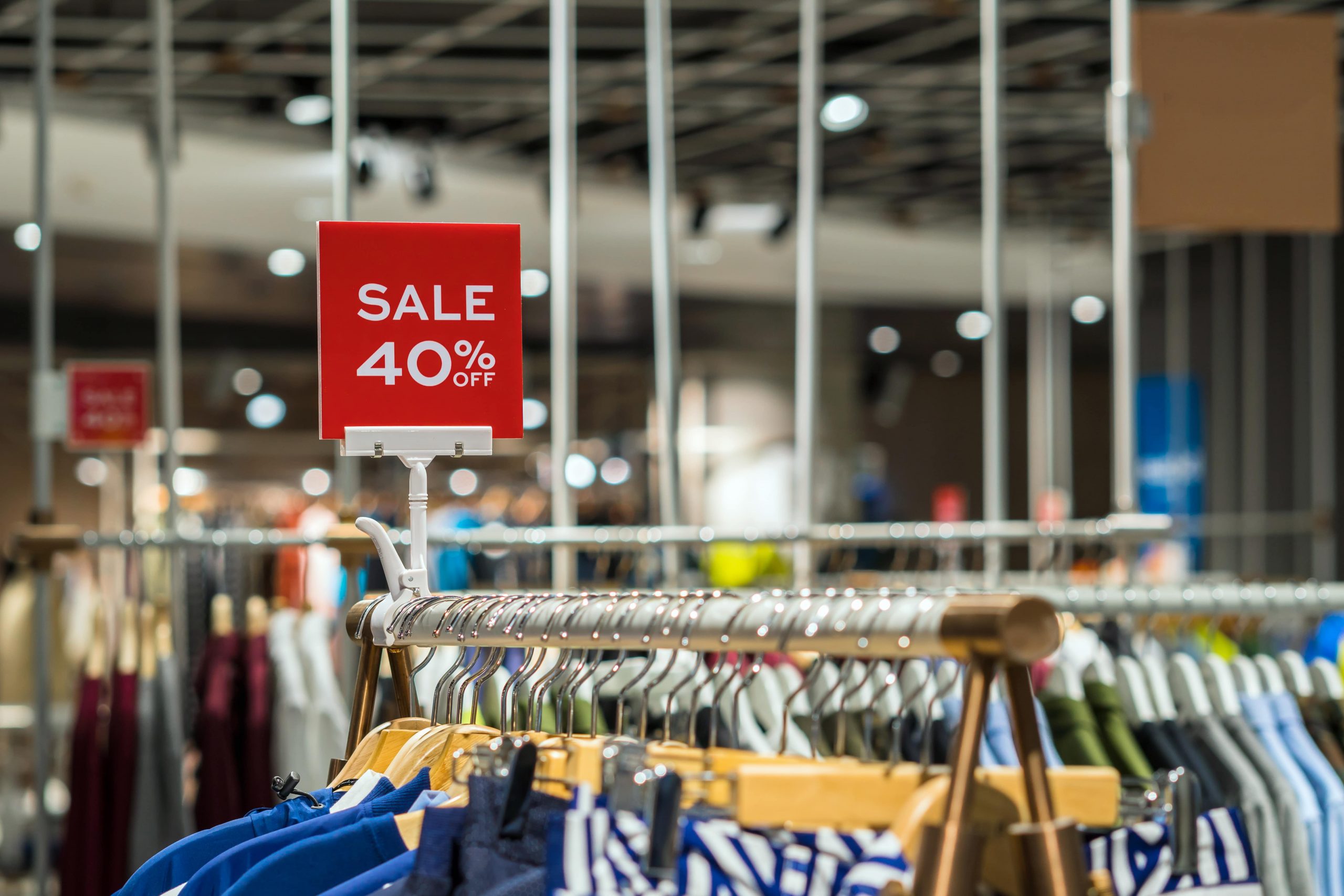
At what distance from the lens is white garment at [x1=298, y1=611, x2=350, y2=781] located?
2.41m

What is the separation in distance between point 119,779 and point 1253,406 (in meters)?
8.22

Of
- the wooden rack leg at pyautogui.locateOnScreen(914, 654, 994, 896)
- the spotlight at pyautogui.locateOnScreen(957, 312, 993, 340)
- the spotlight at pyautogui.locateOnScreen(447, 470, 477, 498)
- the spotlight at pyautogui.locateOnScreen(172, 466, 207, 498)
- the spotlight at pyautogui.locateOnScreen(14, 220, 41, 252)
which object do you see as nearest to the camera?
the wooden rack leg at pyautogui.locateOnScreen(914, 654, 994, 896)

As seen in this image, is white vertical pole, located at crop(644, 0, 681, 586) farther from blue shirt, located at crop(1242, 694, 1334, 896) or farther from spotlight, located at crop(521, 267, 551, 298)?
spotlight, located at crop(521, 267, 551, 298)

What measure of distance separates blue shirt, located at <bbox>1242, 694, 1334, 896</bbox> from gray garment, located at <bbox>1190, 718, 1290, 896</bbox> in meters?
0.02

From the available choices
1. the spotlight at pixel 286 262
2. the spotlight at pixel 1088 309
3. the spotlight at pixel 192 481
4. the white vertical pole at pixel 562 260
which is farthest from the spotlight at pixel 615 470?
the white vertical pole at pixel 562 260

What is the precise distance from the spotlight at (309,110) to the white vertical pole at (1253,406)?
578 centimetres

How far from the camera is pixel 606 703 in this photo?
1.86m

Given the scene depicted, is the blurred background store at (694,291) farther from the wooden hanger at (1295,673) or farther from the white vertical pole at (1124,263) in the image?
the wooden hanger at (1295,673)

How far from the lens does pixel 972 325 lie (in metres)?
12.5

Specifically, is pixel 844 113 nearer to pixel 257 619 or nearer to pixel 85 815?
pixel 257 619

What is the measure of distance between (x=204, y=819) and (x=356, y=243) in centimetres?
131

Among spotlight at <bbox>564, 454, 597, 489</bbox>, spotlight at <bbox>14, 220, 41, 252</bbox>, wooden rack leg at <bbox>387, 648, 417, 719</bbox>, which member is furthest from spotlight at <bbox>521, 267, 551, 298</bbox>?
wooden rack leg at <bbox>387, 648, 417, 719</bbox>

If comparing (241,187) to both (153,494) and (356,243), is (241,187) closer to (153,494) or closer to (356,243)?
(153,494)

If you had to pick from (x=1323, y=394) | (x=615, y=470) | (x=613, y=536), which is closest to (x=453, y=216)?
(x=615, y=470)
